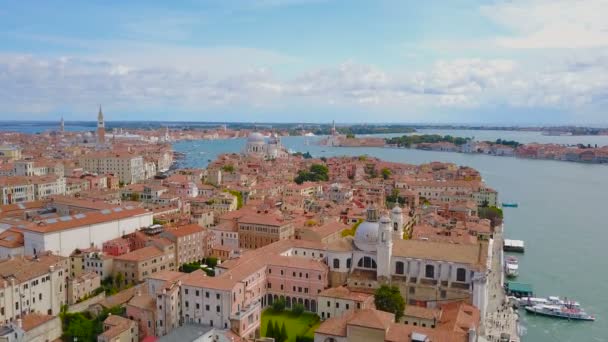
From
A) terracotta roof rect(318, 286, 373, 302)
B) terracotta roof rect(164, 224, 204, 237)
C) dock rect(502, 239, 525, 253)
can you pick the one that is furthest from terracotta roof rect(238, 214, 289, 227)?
dock rect(502, 239, 525, 253)

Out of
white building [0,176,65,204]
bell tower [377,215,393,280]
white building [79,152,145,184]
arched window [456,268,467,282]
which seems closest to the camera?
arched window [456,268,467,282]

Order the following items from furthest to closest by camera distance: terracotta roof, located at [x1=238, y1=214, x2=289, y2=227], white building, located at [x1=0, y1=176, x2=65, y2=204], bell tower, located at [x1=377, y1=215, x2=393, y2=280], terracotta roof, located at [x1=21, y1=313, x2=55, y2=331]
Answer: white building, located at [x1=0, y1=176, x2=65, y2=204]
terracotta roof, located at [x1=238, y1=214, x2=289, y2=227]
bell tower, located at [x1=377, y1=215, x2=393, y2=280]
terracotta roof, located at [x1=21, y1=313, x2=55, y2=331]

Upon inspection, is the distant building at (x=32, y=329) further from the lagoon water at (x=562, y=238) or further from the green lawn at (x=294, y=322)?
the lagoon water at (x=562, y=238)

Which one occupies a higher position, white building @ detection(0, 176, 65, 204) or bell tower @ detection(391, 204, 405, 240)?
bell tower @ detection(391, 204, 405, 240)

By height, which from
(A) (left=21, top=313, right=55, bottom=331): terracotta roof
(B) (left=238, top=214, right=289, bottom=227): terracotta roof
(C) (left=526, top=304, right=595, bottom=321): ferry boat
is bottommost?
(C) (left=526, top=304, right=595, bottom=321): ferry boat

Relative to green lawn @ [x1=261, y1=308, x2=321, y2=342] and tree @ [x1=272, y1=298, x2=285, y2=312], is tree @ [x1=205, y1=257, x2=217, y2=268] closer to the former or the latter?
green lawn @ [x1=261, y1=308, x2=321, y2=342]

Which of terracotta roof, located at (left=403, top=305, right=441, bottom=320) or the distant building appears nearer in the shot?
the distant building

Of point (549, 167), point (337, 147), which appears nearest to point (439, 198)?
point (549, 167)
